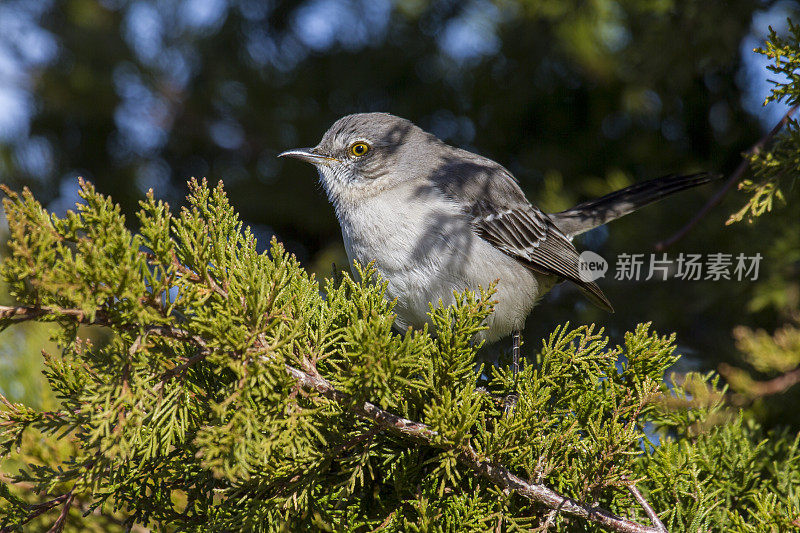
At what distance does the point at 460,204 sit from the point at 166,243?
7.64 feet

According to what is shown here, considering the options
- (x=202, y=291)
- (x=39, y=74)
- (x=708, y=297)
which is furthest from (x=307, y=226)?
(x=202, y=291)

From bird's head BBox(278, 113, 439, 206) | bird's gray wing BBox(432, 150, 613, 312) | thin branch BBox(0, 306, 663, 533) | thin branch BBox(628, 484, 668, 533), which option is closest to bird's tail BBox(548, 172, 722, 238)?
bird's gray wing BBox(432, 150, 613, 312)

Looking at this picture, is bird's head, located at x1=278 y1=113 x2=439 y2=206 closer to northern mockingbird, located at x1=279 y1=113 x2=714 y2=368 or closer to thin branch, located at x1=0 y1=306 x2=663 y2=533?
northern mockingbird, located at x1=279 y1=113 x2=714 y2=368

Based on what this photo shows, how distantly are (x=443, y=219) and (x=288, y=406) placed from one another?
1959mm

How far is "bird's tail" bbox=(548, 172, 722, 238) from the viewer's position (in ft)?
13.8

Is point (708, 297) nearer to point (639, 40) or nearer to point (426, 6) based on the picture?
point (639, 40)

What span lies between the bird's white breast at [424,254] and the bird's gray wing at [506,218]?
0.32 ft

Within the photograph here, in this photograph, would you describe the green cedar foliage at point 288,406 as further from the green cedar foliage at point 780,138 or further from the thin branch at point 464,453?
the green cedar foliage at point 780,138

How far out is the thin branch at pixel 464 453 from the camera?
2.08 meters

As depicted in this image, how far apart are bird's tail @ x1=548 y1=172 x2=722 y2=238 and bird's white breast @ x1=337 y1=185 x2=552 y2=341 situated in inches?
36.5

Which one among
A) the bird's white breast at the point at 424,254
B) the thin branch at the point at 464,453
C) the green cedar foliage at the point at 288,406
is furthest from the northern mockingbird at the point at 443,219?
the thin branch at the point at 464,453

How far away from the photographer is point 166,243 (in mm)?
1923

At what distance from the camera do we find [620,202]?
4.44 m

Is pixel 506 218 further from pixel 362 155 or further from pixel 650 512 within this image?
pixel 650 512
